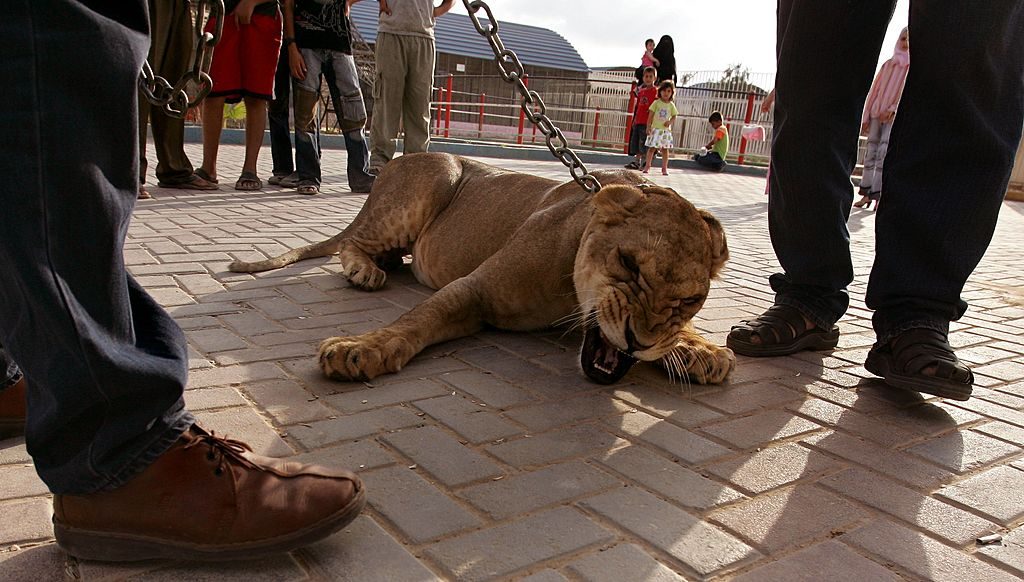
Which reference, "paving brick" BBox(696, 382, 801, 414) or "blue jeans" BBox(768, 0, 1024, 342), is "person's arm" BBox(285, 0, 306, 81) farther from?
"paving brick" BBox(696, 382, 801, 414)

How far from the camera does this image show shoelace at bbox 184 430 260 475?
1803 mm

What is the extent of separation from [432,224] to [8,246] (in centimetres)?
350

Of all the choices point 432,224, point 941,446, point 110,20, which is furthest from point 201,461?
point 432,224

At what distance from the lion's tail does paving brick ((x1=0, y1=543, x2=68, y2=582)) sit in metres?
2.98

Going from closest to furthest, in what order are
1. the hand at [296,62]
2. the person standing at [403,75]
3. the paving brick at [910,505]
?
the paving brick at [910,505], the hand at [296,62], the person standing at [403,75]

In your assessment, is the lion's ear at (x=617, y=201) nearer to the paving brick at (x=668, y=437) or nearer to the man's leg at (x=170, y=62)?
the paving brick at (x=668, y=437)

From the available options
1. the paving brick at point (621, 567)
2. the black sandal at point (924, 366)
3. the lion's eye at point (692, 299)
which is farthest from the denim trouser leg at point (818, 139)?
the paving brick at point (621, 567)

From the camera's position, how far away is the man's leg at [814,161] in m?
3.55

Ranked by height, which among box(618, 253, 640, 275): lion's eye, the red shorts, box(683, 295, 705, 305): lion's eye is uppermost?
the red shorts

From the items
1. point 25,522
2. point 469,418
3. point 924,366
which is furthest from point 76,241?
point 924,366

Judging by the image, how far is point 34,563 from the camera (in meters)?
1.77

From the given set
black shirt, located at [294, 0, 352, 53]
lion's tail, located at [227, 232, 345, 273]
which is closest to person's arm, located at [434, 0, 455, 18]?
black shirt, located at [294, 0, 352, 53]

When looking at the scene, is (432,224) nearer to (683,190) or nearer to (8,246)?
(8,246)

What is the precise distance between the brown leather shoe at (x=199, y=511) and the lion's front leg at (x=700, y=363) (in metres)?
1.81
